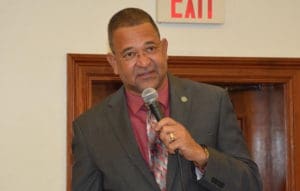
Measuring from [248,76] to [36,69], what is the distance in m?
1.04

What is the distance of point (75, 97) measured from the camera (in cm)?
255

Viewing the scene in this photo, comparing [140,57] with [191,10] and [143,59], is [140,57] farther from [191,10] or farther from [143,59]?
[191,10]

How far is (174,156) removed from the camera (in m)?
1.63

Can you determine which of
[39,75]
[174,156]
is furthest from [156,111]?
[39,75]

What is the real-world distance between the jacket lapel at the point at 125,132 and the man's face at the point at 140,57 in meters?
0.09

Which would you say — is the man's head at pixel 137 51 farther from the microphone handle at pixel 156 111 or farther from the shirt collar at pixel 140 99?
the microphone handle at pixel 156 111

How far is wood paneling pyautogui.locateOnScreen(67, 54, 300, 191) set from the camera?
101 inches

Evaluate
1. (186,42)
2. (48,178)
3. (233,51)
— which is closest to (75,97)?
(48,178)

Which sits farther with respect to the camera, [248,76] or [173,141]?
[248,76]

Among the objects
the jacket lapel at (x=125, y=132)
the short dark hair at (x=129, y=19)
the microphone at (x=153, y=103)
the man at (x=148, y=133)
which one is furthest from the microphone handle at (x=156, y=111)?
the short dark hair at (x=129, y=19)

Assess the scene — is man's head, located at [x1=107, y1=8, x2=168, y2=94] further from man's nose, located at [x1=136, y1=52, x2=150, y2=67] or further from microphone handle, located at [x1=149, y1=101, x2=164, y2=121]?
microphone handle, located at [x1=149, y1=101, x2=164, y2=121]

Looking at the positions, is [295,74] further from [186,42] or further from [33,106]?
[33,106]

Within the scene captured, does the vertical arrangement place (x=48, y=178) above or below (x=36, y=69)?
below

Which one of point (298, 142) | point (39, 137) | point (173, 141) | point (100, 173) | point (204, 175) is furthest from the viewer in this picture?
point (298, 142)
